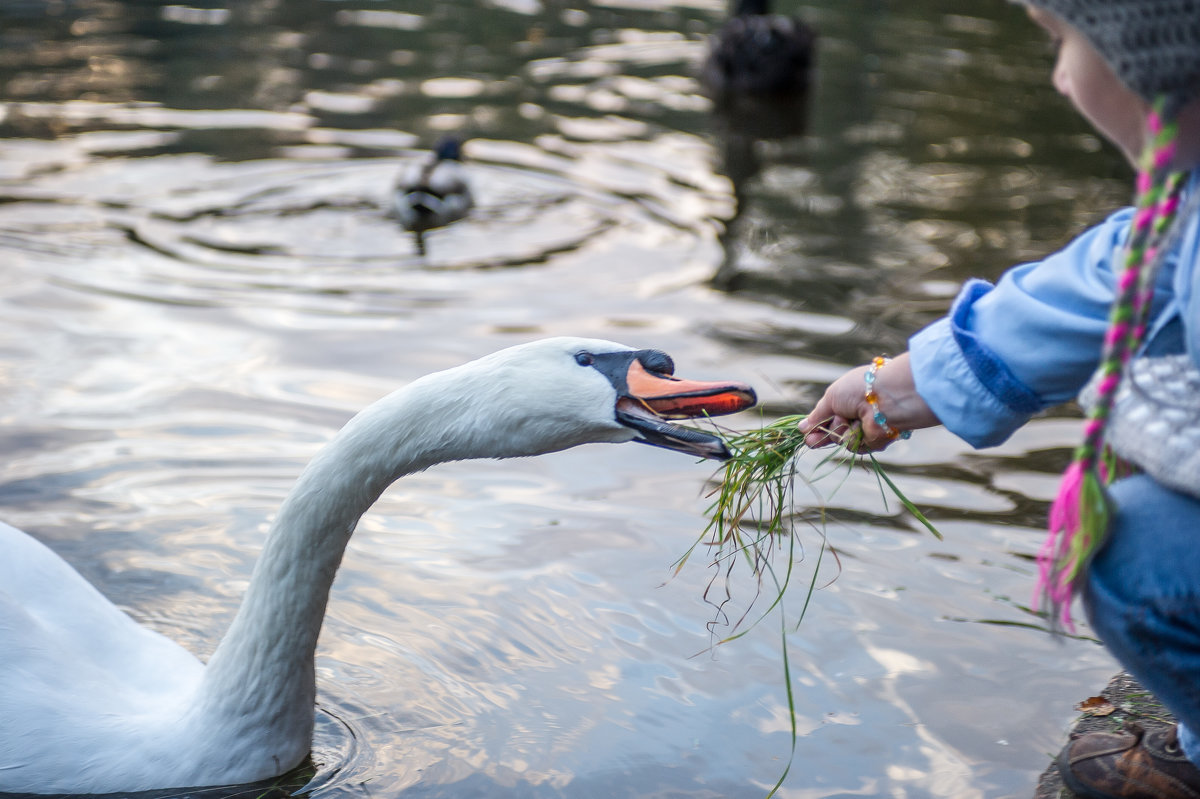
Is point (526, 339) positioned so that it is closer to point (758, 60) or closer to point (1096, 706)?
point (1096, 706)

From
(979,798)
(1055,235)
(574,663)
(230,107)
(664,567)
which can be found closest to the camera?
(979,798)

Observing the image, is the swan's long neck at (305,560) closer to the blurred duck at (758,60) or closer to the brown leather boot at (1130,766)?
the brown leather boot at (1130,766)

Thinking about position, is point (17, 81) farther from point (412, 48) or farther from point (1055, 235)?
point (1055, 235)

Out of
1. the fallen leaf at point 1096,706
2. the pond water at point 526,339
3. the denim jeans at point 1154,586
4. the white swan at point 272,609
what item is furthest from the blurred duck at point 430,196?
the denim jeans at point 1154,586

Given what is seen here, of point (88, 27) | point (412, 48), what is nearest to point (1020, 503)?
point (412, 48)

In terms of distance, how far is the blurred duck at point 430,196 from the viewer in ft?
25.2

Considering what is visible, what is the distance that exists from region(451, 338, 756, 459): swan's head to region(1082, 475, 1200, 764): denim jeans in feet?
2.28

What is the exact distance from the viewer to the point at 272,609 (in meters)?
2.71

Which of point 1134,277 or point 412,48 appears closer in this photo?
point 1134,277

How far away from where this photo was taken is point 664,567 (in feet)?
12.9

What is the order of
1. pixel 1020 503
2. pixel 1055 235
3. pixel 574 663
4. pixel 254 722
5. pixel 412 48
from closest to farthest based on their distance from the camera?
pixel 254 722
pixel 574 663
pixel 1020 503
pixel 1055 235
pixel 412 48

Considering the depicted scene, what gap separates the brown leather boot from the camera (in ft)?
8.89

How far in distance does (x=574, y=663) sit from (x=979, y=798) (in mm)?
1075

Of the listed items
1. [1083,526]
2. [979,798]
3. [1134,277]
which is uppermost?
[1134,277]
